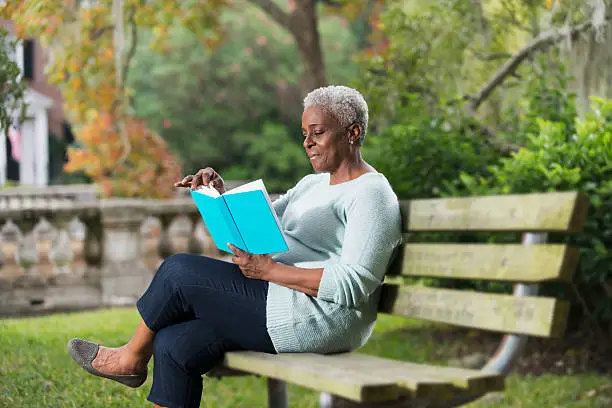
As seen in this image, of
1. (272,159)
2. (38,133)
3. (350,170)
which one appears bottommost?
(272,159)

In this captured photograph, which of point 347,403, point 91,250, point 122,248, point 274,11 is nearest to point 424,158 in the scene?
point 347,403

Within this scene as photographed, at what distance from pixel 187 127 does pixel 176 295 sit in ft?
75.8

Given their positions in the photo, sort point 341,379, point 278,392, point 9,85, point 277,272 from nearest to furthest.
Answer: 1. point 341,379
2. point 277,272
3. point 278,392
4. point 9,85

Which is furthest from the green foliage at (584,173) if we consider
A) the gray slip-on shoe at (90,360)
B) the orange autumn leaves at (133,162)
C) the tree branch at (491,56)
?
the orange autumn leaves at (133,162)

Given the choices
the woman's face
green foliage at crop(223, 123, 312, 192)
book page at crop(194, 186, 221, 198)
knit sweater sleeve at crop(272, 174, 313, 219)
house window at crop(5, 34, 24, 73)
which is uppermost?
house window at crop(5, 34, 24, 73)

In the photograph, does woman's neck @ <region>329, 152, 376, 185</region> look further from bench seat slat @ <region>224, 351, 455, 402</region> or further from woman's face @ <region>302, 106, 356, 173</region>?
bench seat slat @ <region>224, 351, 455, 402</region>

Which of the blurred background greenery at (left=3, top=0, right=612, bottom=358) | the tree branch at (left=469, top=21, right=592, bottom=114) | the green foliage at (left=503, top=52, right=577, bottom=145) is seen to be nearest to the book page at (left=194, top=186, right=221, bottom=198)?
the blurred background greenery at (left=3, top=0, right=612, bottom=358)

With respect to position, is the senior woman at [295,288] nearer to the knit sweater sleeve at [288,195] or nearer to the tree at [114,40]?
the knit sweater sleeve at [288,195]

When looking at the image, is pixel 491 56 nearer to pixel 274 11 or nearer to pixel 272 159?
pixel 274 11

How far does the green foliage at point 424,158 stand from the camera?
620 centimetres

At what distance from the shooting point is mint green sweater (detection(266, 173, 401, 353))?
301 cm

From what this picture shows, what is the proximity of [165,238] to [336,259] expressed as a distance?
5.50 m

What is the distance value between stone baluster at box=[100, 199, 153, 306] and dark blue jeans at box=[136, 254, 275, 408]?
492cm

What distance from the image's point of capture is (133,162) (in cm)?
1214
